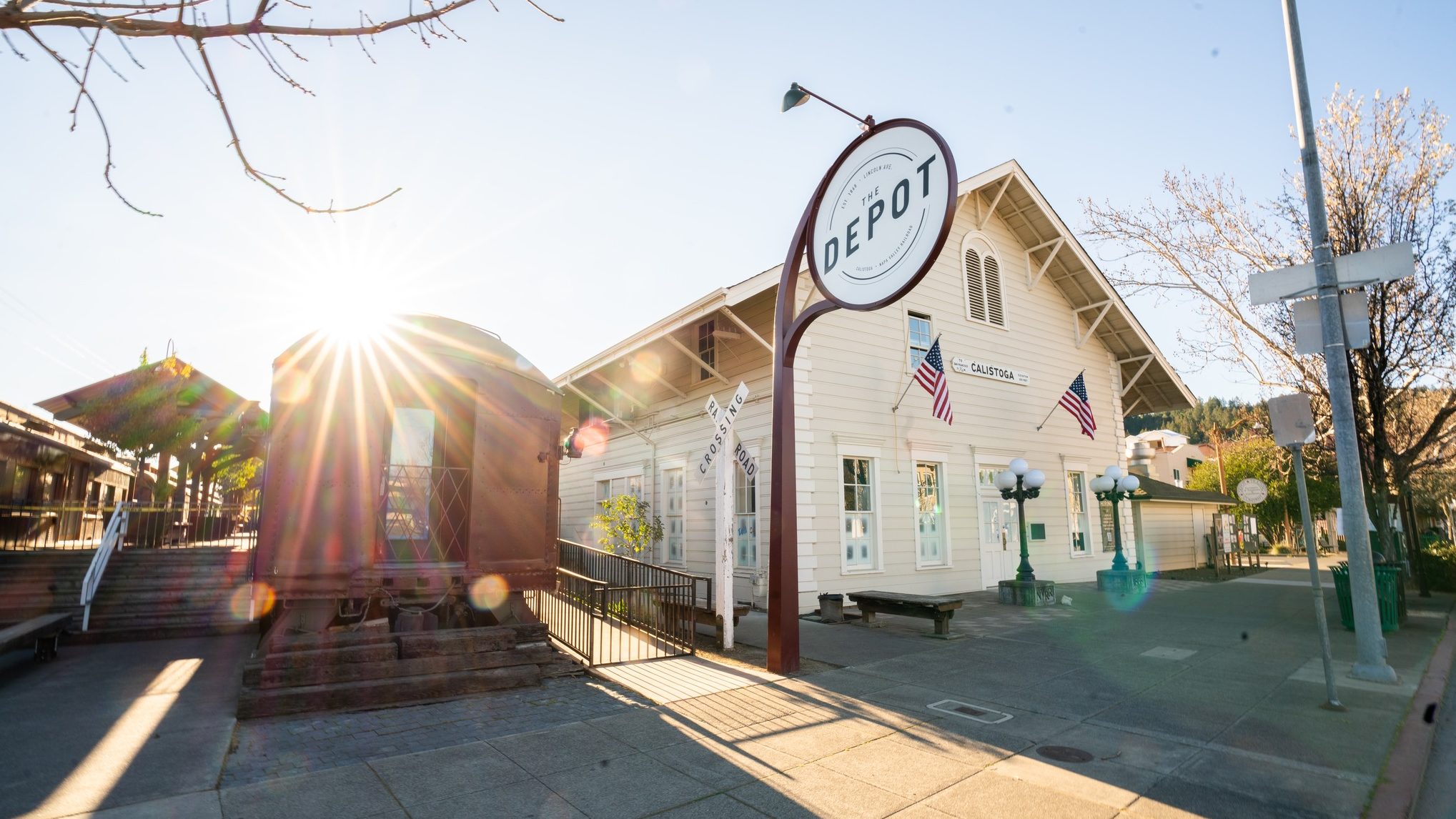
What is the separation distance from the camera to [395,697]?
621cm

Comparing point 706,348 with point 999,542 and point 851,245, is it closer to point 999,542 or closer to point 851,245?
point 851,245

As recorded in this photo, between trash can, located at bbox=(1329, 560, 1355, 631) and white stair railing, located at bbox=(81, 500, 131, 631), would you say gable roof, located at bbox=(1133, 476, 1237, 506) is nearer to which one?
trash can, located at bbox=(1329, 560, 1355, 631)

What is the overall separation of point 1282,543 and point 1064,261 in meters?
35.1

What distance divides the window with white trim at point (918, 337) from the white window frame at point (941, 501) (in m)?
1.90

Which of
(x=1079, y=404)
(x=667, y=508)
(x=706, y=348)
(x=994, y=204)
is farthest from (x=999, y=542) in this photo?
(x=706, y=348)

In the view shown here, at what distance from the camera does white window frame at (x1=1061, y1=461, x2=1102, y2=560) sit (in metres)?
16.7

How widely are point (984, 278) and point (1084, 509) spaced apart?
6512 mm

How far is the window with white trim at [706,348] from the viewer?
14.3 meters

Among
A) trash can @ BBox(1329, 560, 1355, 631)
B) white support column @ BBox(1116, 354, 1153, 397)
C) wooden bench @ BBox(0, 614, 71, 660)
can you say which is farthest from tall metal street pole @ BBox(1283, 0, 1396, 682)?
wooden bench @ BBox(0, 614, 71, 660)

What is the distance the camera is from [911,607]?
32.3 feet

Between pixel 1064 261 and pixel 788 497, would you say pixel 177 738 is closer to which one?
pixel 788 497

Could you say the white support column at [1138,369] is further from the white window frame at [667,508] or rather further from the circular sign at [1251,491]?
the white window frame at [667,508]

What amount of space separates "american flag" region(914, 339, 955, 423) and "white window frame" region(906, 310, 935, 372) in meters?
1.25

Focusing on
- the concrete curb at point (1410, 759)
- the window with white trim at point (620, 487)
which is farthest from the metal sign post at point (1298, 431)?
the window with white trim at point (620, 487)
